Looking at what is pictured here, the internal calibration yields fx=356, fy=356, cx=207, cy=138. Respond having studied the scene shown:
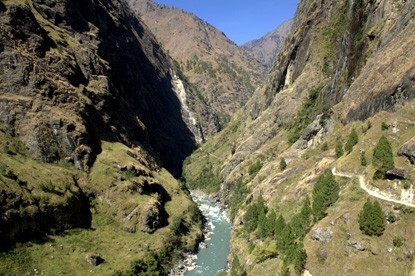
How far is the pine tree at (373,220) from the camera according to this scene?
166 ft

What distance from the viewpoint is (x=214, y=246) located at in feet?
335

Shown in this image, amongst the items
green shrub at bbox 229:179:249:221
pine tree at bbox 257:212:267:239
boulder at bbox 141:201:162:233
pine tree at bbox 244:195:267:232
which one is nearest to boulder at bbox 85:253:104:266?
boulder at bbox 141:201:162:233

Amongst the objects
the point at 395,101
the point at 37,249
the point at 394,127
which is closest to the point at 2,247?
the point at 37,249

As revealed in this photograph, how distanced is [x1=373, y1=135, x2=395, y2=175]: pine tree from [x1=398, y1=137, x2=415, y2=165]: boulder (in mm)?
1902

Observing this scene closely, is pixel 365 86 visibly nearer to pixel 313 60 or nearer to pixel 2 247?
pixel 313 60

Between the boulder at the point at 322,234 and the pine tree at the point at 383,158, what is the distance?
12.9m

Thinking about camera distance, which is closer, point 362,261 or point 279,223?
point 362,261

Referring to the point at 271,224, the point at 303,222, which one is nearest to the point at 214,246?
the point at 271,224

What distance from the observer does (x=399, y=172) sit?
5472cm

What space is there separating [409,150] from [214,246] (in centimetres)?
6213

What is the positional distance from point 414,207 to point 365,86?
138ft

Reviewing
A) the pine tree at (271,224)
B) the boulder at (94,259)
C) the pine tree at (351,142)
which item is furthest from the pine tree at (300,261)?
the boulder at (94,259)

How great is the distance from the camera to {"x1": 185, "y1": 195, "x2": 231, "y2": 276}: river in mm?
86688

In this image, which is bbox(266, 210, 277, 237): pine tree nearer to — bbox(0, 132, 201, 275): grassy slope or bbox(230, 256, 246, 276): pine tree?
bbox(230, 256, 246, 276): pine tree
